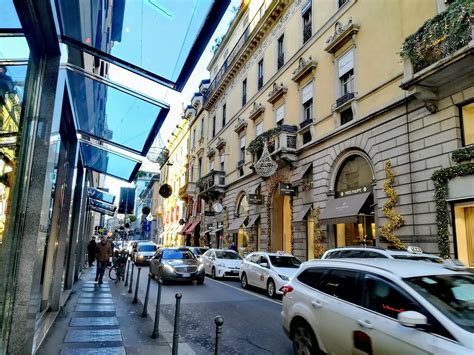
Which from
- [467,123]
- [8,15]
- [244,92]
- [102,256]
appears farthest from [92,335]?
[244,92]

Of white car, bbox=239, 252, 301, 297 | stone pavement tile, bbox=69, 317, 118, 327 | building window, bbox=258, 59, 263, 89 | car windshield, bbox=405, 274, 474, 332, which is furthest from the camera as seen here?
building window, bbox=258, 59, 263, 89

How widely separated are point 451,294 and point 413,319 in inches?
32.9

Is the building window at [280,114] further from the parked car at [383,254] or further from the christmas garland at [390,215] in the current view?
the parked car at [383,254]

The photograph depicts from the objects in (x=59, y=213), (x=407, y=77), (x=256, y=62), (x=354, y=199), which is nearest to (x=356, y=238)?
(x=354, y=199)

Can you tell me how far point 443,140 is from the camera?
1252 cm

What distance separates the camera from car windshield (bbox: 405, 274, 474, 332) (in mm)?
3611

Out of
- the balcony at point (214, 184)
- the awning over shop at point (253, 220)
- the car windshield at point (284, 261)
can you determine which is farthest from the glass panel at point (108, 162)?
the balcony at point (214, 184)

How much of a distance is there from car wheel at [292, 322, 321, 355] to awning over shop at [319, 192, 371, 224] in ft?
34.8

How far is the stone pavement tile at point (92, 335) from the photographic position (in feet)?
21.3

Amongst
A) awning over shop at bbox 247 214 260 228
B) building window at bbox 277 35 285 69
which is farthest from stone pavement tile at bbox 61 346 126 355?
building window at bbox 277 35 285 69

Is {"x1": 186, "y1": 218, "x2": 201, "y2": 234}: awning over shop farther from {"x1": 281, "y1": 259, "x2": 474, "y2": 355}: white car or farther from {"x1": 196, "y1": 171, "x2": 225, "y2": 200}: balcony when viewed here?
{"x1": 281, "y1": 259, "x2": 474, "y2": 355}: white car

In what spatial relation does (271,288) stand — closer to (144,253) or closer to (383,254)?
(383,254)

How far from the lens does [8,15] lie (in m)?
3.48

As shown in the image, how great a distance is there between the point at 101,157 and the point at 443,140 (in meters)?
11.1
